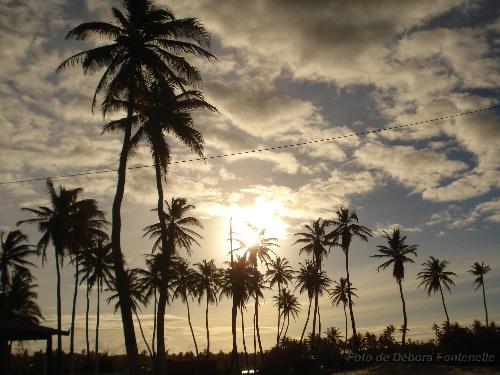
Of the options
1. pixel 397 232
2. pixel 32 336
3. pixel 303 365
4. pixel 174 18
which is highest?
pixel 174 18

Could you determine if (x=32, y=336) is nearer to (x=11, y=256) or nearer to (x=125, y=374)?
(x=125, y=374)

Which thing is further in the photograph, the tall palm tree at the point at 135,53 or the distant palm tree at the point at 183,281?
the distant palm tree at the point at 183,281

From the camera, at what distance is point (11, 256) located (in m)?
46.1

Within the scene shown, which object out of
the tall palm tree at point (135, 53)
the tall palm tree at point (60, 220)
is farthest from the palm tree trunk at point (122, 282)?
the tall palm tree at point (60, 220)

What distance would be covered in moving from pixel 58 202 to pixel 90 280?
14.9 m

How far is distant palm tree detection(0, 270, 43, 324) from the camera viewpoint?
153 feet

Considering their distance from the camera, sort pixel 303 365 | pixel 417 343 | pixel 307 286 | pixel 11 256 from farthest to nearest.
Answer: pixel 307 286 < pixel 417 343 < pixel 303 365 < pixel 11 256

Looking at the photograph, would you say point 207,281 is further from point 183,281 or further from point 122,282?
point 122,282

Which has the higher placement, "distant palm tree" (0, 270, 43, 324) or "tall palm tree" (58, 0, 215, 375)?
"tall palm tree" (58, 0, 215, 375)

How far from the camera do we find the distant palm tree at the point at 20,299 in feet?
153

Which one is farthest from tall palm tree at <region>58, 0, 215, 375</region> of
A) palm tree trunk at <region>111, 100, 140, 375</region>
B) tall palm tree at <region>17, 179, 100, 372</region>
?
tall palm tree at <region>17, 179, 100, 372</region>

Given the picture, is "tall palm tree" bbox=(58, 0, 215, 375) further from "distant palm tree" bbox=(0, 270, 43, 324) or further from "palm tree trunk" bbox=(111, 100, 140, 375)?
"distant palm tree" bbox=(0, 270, 43, 324)

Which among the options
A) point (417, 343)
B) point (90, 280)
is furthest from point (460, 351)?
point (90, 280)

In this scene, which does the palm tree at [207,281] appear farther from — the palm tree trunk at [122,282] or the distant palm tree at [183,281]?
the palm tree trunk at [122,282]
